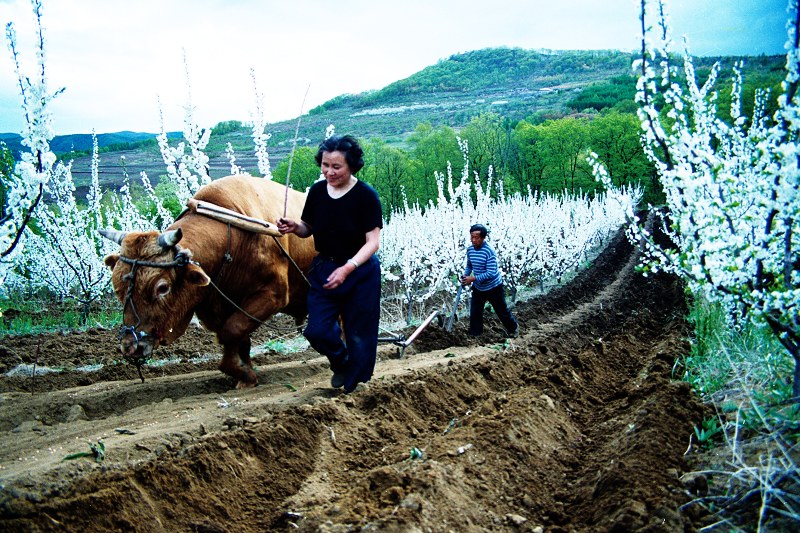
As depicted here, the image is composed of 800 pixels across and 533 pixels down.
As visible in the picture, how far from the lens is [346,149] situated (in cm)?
490

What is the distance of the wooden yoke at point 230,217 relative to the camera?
5.42 metres

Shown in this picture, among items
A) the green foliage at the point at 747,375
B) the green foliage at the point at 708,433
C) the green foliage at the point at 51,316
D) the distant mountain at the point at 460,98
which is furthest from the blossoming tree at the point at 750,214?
the distant mountain at the point at 460,98

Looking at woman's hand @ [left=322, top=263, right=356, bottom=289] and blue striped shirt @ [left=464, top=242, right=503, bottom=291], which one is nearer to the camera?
woman's hand @ [left=322, top=263, right=356, bottom=289]

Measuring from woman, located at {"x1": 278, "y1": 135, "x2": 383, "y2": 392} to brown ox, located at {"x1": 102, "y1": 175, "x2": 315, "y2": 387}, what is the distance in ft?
2.73

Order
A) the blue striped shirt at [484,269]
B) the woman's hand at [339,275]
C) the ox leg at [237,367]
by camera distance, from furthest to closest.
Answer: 1. the blue striped shirt at [484,269]
2. the ox leg at [237,367]
3. the woman's hand at [339,275]

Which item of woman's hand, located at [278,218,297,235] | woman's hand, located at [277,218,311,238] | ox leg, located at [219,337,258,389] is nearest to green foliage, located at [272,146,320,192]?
ox leg, located at [219,337,258,389]

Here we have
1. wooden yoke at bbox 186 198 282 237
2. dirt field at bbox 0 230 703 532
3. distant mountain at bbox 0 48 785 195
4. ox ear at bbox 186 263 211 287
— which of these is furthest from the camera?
distant mountain at bbox 0 48 785 195

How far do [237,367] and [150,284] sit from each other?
1297 millimetres

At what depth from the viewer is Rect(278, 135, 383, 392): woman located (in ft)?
16.2

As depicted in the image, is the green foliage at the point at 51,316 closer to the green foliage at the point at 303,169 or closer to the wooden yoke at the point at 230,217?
the wooden yoke at the point at 230,217

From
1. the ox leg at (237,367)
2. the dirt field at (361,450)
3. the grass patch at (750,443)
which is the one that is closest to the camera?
the grass patch at (750,443)

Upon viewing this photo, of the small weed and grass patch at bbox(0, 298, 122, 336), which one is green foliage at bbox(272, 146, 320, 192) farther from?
the small weed

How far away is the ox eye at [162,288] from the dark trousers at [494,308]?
5.31 metres

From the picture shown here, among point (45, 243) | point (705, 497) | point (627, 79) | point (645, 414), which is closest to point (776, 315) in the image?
point (645, 414)
